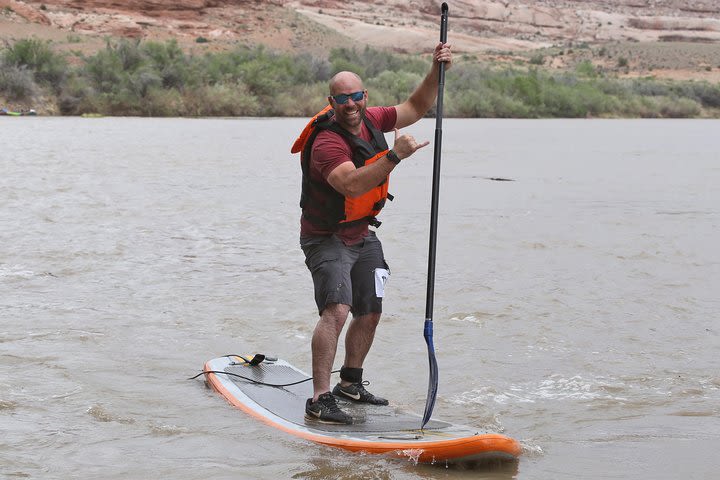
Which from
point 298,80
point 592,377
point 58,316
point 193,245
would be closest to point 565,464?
point 592,377

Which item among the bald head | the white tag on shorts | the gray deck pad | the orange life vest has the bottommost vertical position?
the gray deck pad

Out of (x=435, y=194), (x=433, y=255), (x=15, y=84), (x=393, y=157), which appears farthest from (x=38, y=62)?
(x=393, y=157)

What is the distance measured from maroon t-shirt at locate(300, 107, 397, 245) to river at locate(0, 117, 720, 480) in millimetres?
967

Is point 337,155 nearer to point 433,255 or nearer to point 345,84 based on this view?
point 345,84

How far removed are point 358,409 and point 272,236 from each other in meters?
6.89

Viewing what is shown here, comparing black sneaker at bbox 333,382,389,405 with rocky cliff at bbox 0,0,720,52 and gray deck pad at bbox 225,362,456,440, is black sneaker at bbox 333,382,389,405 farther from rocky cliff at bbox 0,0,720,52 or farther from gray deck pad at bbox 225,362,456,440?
rocky cliff at bbox 0,0,720,52

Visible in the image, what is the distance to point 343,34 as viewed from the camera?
9006 centimetres

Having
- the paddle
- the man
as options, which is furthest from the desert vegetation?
the paddle

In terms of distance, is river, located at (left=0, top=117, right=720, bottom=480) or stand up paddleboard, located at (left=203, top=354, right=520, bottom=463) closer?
→ stand up paddleboard, located at (left=203, top=354, right=520, bottom=463)

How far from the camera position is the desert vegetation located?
3794 centimetres

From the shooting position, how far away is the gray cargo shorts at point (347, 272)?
16.8ft

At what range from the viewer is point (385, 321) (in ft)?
27.0

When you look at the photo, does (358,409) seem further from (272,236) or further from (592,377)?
(272,236)

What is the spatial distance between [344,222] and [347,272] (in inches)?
9.1
